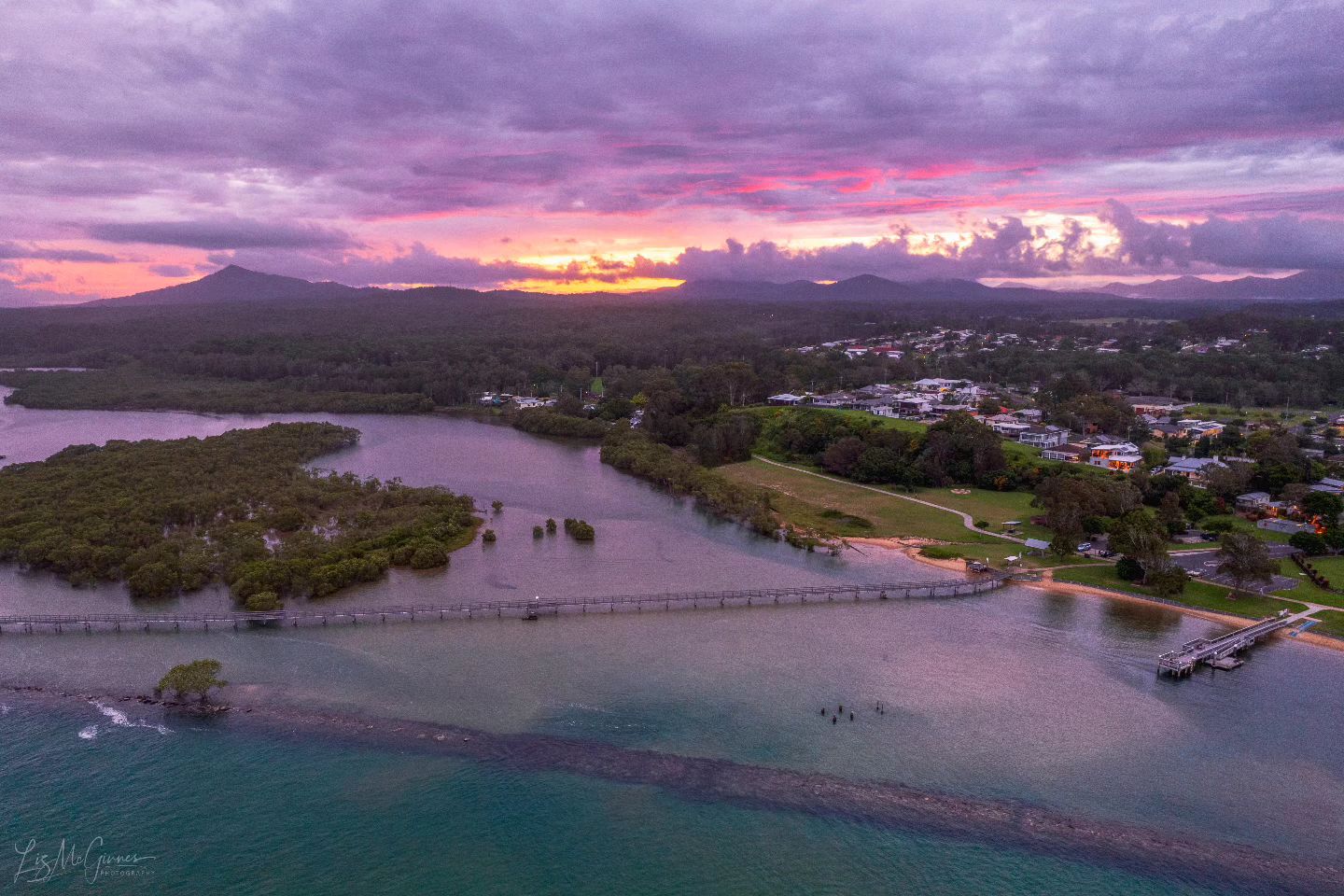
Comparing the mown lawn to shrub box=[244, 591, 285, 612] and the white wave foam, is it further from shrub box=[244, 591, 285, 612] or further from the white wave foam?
the white wave foam

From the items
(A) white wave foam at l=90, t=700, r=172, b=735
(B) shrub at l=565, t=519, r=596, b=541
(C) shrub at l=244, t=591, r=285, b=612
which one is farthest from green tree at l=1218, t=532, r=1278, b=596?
(A) white wave foam at l=90, t=700, r=172, b=735

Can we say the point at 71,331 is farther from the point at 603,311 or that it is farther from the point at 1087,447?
the point at 1087,447

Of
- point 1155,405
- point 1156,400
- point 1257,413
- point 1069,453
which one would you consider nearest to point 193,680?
point 1069,453

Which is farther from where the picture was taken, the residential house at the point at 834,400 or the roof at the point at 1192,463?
the residential house at the point at 834,400

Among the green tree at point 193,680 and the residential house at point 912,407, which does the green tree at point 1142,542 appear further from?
the green tree at point 193,680

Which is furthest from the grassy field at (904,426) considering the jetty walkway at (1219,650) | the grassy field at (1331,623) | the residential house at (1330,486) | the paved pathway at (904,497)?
the jetty walkway at (1219,650)

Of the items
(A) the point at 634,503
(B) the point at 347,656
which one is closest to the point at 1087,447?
(A) the point at 634,503

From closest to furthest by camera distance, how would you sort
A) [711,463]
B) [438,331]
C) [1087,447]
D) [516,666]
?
1. [516,666]
2. [1087,447]
3. [711,463]
4. [438,331]
